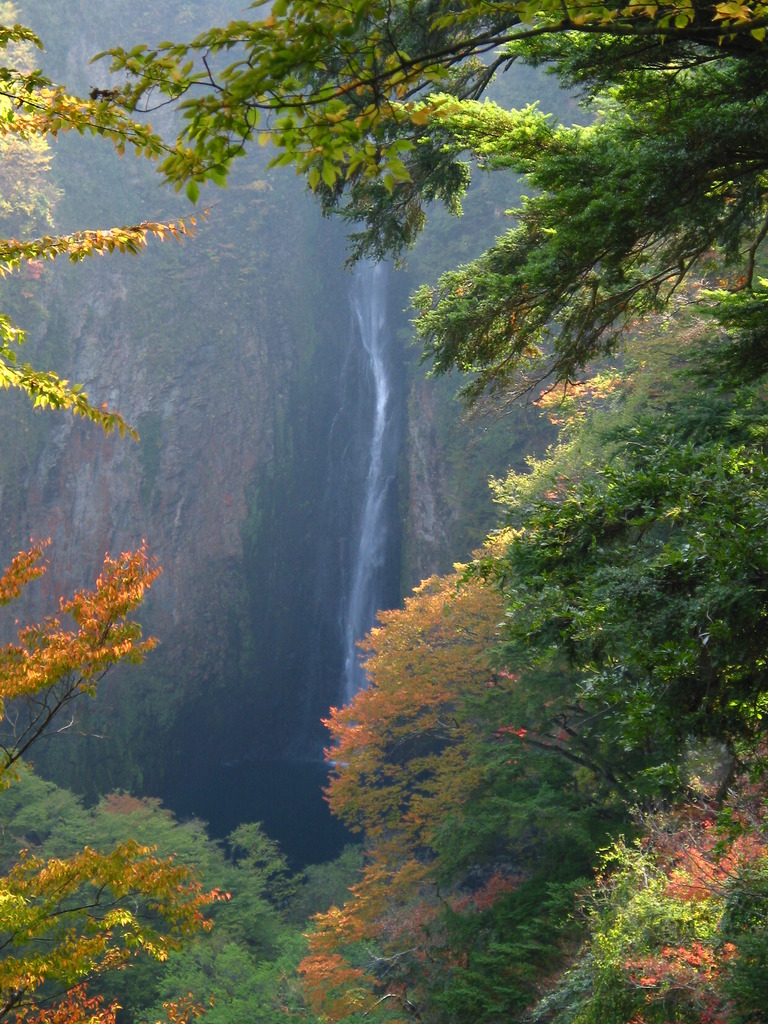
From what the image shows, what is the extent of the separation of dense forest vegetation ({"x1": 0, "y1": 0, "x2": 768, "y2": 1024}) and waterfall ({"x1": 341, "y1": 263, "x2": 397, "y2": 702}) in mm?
13253

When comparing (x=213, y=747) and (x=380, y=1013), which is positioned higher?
(x=213, y=747)

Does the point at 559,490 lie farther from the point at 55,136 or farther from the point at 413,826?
the point at 413,826

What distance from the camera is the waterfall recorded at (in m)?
23.7

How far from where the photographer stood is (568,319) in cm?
458

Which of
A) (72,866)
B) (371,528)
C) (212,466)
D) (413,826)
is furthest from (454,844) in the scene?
(212,466)

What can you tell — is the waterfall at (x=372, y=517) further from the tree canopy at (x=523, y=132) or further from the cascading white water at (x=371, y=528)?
the tree canopy at (x=523, y=132)

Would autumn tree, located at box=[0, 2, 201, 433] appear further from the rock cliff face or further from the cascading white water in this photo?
the cascading white water

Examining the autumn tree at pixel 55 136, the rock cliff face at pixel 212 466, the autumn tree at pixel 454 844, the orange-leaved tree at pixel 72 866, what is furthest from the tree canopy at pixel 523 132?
the rock cliff face at pixel 212 466

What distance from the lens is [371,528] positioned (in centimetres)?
2433

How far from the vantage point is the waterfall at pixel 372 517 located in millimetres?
23734

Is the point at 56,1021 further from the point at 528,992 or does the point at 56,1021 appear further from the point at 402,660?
the point at 402,660

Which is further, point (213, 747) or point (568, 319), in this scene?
point (213, 747)

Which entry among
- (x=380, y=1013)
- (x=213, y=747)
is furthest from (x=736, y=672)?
(x=213, y=747)

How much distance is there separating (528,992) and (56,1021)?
420cm
